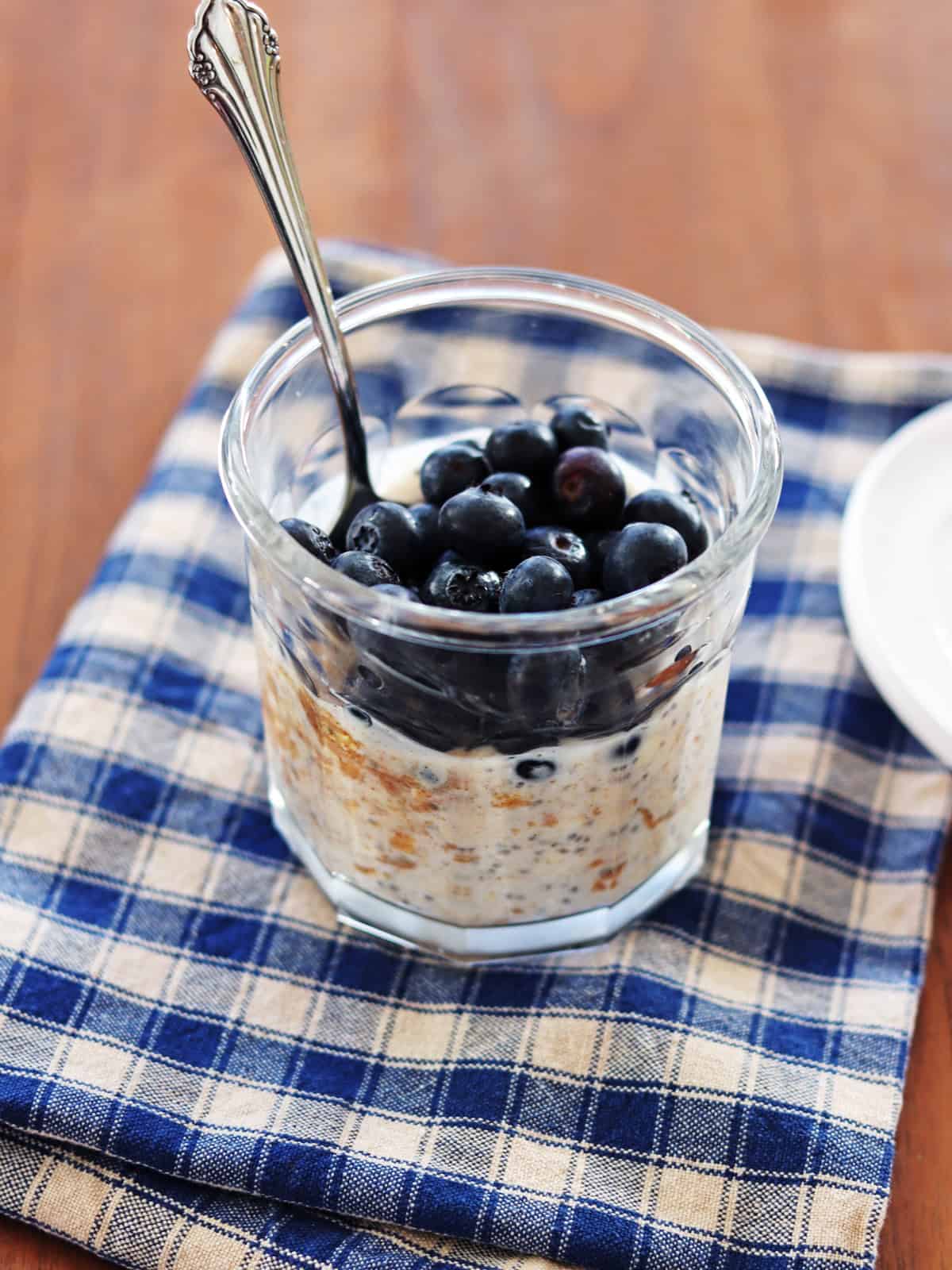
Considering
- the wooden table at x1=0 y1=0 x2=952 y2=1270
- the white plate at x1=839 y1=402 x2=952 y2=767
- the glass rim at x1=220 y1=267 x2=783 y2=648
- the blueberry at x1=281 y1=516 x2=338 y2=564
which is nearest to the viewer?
the glass rim at x1=220 y1=267 x2=783 y2=648

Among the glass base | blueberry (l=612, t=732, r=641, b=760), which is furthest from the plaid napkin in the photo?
blueberry (l=612, t=732, r=641, b=760)

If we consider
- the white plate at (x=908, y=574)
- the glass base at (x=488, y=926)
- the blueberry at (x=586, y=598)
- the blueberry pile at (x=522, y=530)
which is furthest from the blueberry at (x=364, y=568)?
the white plate at (x=908, y=574)

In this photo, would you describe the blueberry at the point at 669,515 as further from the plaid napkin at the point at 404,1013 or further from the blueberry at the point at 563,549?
the plaid napkin at the point at 404,1013

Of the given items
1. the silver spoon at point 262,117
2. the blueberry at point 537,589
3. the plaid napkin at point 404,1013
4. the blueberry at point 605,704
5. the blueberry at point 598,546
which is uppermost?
the silver spoon at point 262,117

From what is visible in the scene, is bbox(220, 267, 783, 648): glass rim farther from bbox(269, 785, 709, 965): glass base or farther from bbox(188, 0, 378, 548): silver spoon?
bbox(269, 785, 709, 965): glass base

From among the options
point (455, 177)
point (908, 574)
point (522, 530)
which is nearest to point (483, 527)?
point (522, 530)

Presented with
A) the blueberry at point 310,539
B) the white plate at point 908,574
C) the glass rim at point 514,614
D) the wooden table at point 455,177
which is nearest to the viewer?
the glass rim at point 514,614

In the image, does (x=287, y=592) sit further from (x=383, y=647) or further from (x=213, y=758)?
(x=213, y=758)
